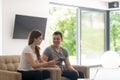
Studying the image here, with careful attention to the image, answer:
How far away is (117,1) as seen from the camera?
8.34 m

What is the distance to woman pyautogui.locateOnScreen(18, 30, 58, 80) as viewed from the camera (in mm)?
3533

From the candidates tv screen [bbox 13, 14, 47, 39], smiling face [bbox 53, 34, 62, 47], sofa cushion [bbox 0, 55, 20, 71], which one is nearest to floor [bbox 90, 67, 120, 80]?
smiling face [bbox 53, 34, 62, 47]

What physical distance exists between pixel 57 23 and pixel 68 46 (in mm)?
846

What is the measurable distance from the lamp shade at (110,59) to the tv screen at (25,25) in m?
1.96

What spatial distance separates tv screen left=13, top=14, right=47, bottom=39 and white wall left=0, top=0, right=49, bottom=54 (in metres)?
0.09

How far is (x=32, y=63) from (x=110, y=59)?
3695 millimetres

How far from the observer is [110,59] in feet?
22.2

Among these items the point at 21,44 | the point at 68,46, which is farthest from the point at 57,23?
the point at 21,44

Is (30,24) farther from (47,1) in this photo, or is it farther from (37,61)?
(37,61)

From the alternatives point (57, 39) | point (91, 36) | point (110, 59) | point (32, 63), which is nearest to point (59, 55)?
point (57, 39)

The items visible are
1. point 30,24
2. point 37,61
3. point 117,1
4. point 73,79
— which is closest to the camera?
point 37,61

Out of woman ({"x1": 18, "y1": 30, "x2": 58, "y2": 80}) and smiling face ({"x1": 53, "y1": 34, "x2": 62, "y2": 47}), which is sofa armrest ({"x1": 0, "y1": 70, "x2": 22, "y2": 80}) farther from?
smiling face ({"x1": 53, "y1": 34, "x2": 62, "y2": 47})

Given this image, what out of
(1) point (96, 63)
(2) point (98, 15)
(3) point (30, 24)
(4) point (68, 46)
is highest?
(2) point (98, 15)

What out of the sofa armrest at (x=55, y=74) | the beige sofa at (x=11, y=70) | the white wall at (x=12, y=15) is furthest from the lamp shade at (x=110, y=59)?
the sofa armrest at (x=55, y=74)
